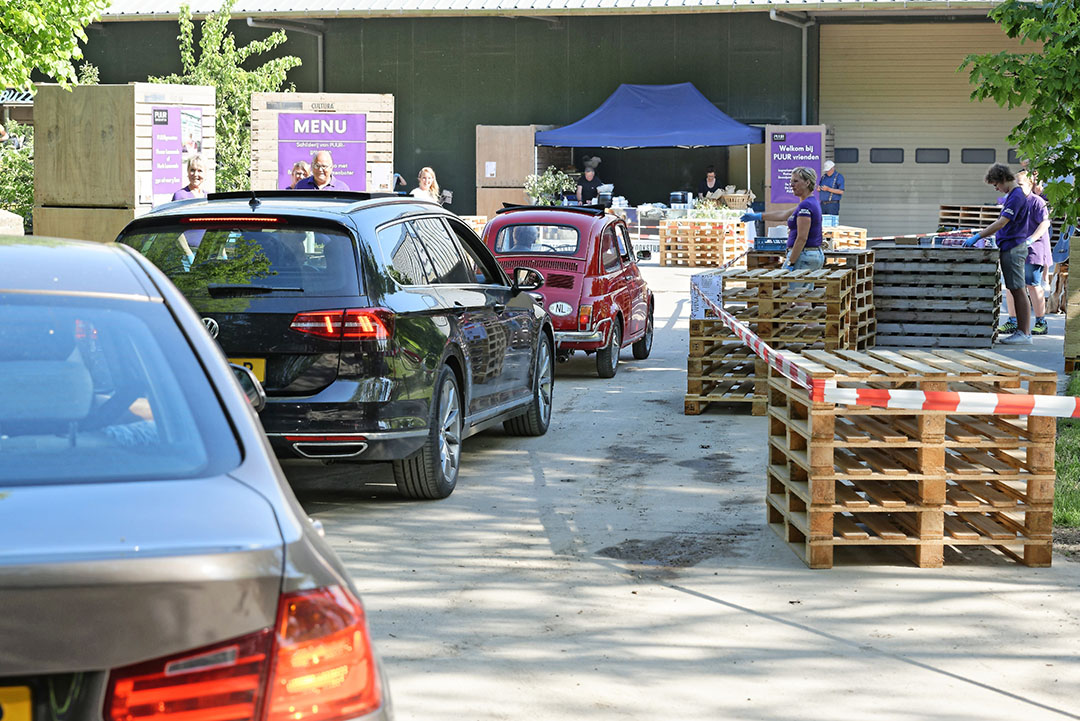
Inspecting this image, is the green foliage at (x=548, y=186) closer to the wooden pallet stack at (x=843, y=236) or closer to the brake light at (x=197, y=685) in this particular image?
the wooden pallet stack at (x=843, y=236)

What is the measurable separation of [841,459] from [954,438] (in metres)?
0.53

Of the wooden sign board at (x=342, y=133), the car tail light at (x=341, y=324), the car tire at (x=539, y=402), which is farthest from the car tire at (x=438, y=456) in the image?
the wooden sign board at (x=342, y=133)

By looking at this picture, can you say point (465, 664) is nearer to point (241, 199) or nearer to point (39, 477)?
point (39, 477)

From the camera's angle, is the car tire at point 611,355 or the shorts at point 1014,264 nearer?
the car tire at point 611,355

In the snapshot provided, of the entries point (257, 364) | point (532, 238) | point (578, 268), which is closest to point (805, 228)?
point (578, 268)

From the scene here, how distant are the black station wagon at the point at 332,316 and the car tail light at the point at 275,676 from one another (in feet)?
16.5

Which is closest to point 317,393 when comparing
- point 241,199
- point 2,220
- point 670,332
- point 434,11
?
point 241,199

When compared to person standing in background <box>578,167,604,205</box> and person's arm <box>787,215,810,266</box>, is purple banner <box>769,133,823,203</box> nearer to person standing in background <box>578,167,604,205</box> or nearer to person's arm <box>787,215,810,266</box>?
person standing in background <box>578,167,604,205</box>

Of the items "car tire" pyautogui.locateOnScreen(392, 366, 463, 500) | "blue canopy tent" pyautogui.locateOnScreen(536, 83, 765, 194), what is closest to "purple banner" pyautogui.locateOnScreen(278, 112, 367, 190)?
Result: "blue canopy tent" pyautogui.locateOnScreen(536, 83, 765, 194)

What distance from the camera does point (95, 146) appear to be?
15.5 meters

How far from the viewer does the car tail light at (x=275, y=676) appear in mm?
2268

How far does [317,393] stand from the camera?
7520 millimetres

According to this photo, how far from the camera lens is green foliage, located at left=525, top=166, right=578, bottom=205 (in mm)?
32375

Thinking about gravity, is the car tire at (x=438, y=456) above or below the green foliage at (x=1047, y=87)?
below
